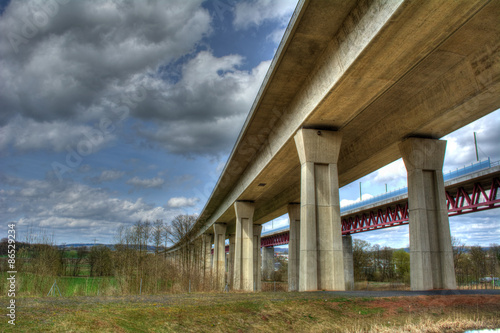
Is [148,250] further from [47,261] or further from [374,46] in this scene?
[374,46]

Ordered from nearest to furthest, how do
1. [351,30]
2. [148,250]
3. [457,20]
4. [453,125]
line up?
[457,20] → [351,30] → [453,125] → [148,250]

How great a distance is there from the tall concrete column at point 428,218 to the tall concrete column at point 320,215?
4501mm

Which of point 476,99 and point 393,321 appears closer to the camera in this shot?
point 393,321

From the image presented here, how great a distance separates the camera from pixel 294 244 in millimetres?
42469

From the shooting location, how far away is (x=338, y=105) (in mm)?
16422

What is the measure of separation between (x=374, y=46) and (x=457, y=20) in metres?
2.38

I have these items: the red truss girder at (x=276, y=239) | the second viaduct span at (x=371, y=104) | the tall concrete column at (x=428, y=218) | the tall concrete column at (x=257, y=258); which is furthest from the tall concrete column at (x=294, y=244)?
the red truss girder at (x=276, y=239)

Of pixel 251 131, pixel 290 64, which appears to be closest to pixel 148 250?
pixel 251 131

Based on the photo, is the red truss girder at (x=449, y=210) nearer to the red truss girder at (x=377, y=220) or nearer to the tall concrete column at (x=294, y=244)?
the red truss girder at (x=377, y=220)

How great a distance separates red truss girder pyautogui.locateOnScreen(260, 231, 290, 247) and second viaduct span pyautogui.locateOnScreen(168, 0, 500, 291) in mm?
58116

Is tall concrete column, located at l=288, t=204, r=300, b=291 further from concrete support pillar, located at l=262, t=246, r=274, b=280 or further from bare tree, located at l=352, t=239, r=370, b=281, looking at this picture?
concrete support pillar, located at l=262, t=246, r=274, b=280

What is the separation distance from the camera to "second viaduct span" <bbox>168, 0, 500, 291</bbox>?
1188 centimetres
